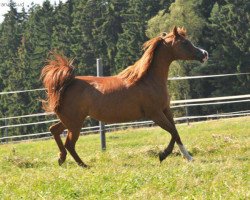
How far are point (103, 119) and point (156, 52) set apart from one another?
1.31m

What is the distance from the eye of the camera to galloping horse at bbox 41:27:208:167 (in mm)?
7402

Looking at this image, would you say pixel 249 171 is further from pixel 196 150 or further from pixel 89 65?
pixel 89 65

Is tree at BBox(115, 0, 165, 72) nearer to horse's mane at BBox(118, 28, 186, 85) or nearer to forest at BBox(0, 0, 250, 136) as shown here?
forest at BBox(0, 0, 250, 136)

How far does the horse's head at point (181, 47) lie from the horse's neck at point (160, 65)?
12 cm

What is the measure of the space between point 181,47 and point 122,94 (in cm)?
122

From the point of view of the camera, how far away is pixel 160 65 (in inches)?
302

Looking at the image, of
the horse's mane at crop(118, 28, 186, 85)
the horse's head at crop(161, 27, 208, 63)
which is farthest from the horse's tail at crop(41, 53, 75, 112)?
the horse's head at crop(161, 27, 208, 63)

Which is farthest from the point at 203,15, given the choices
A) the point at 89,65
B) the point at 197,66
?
the point at 89,65

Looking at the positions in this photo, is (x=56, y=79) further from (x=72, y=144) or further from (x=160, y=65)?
(x=160, y=65)

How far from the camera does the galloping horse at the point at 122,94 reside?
7402mm

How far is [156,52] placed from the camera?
773 centimetres

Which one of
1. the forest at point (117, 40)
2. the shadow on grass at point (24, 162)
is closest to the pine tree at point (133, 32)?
the forest at point (117, 40)

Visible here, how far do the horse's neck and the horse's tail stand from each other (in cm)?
125

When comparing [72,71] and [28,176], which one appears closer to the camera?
[28,176]
